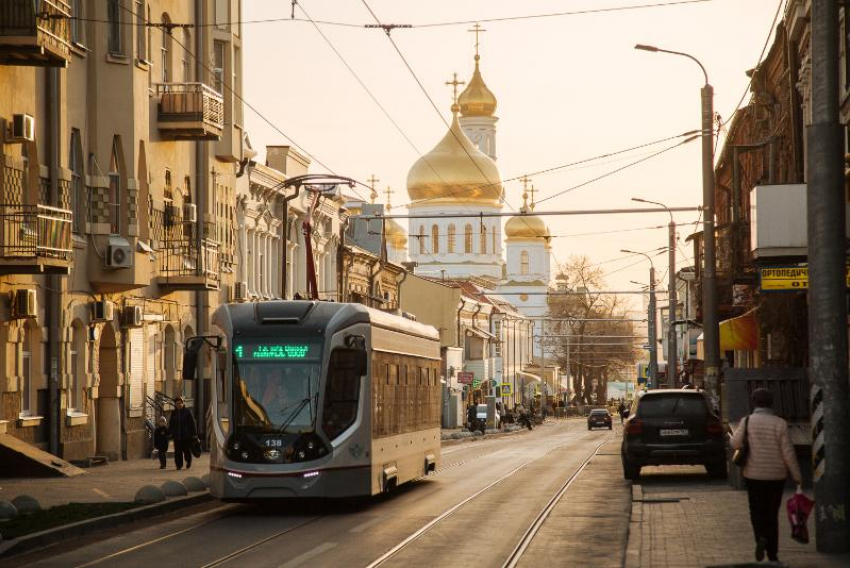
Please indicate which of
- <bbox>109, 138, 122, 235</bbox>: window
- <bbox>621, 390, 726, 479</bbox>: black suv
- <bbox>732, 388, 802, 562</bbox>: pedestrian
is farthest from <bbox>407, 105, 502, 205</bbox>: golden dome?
<bbox>732, 388, 802, 562</bbox>: pedestrian

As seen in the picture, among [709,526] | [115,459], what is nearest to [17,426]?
[115,459]

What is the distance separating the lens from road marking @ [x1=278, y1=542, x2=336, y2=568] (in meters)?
15.2

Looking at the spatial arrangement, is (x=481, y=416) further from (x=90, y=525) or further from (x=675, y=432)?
(x=90, y=525)

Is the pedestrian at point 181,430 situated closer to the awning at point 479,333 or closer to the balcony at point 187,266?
the balcony at point 187,266

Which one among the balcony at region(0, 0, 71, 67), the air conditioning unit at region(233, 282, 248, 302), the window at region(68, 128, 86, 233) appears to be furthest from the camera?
the air conditioning unit at region(233, 282, 248, 302)

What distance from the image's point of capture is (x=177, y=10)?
40125 mm

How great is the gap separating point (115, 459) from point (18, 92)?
9.64m

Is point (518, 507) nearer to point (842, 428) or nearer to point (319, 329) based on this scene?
point (319, 329)

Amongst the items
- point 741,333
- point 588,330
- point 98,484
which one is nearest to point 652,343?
point 741,333

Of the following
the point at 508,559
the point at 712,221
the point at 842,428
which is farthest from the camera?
the point at 712,221

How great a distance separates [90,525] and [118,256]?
52.1 ft

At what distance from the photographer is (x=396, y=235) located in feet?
464

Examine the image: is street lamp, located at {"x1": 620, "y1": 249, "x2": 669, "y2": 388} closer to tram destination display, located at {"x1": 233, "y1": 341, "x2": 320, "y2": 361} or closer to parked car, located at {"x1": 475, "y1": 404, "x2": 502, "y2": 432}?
parked car, located at {"x1": 475, "y1": 404, "x2": 502, "y2": 432}

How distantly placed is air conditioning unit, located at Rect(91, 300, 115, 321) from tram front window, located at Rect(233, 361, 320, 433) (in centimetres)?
1350
